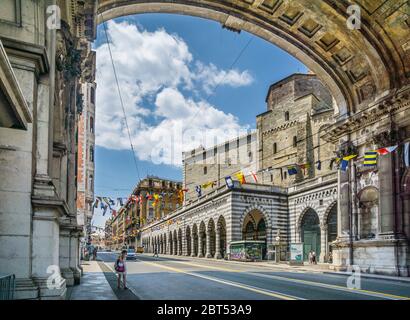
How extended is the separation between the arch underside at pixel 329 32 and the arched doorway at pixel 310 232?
2143 cm

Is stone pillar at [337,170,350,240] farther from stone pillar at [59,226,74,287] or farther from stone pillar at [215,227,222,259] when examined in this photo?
stone pillar at [215,227,222,259]

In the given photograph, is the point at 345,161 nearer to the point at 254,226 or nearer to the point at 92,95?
the point at 254,226

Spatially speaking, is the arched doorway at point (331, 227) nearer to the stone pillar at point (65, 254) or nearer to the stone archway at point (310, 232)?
the stone archway at point (310, 232)

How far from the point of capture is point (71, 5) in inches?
645

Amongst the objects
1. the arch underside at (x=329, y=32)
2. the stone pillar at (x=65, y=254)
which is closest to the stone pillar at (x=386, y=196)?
the arch underside at (x=329, y=32)

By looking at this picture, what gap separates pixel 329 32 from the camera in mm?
26734

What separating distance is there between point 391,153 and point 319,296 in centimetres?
1450

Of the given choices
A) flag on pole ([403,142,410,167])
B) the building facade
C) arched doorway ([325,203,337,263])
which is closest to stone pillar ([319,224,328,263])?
arched doorway ([325,203,337,263])

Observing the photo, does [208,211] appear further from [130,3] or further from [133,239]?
[133,239]

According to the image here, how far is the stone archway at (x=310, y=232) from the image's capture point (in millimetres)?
48125

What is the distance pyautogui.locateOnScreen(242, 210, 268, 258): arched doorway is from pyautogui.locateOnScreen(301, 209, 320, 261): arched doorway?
5.45 meters

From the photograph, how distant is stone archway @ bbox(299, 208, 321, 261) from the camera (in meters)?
48.1
